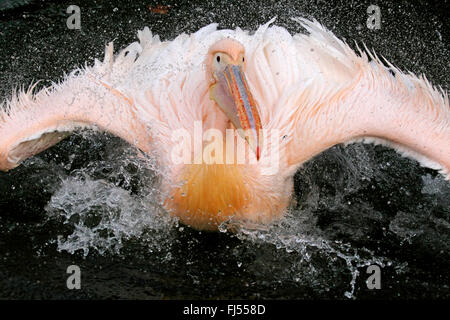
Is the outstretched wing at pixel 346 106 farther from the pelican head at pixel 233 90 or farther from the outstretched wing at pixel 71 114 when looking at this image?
the outstretched wing at pixel 71 114

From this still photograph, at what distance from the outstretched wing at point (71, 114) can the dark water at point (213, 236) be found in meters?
0.22

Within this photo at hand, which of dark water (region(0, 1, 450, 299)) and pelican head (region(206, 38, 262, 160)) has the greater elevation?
pelican head (region(206, 38, 262, 160))

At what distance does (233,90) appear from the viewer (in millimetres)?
2912

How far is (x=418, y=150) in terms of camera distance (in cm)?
346

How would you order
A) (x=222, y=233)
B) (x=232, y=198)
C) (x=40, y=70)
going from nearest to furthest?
(x=232, y=198) → (x=222, y=233) → (x=40, y=70)

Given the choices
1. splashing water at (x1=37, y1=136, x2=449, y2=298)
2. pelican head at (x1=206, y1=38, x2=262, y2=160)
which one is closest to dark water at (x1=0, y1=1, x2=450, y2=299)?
splashing water at (x1=37, y1=136, x2=449, y2=298)

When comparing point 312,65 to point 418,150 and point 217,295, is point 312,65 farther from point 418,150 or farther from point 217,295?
point 217,295

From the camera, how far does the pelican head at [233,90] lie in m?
2.83

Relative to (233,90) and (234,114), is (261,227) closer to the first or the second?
(234,114)

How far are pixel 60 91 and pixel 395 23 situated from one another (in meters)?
3.20

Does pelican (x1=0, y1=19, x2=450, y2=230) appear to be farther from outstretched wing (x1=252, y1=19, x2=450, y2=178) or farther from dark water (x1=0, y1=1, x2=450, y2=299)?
dark water (x1=0, y1=1, x2=450, y2=299)

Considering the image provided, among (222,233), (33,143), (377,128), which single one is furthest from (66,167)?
(377,128)

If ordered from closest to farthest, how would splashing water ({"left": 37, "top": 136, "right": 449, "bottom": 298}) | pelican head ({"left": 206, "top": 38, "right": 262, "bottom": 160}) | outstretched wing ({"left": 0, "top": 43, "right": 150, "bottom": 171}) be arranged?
pelican head ({"left": 206, "top": 38, "right": 262, "bottom": 160})
splashing water ({"left": 37, "top": 136, "right": 449, "bottom": 298})
outstretched wing ({"left": 0, "top": 43, "right": 150, "bottom": 171})

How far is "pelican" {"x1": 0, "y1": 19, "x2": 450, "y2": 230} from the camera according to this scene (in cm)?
313
